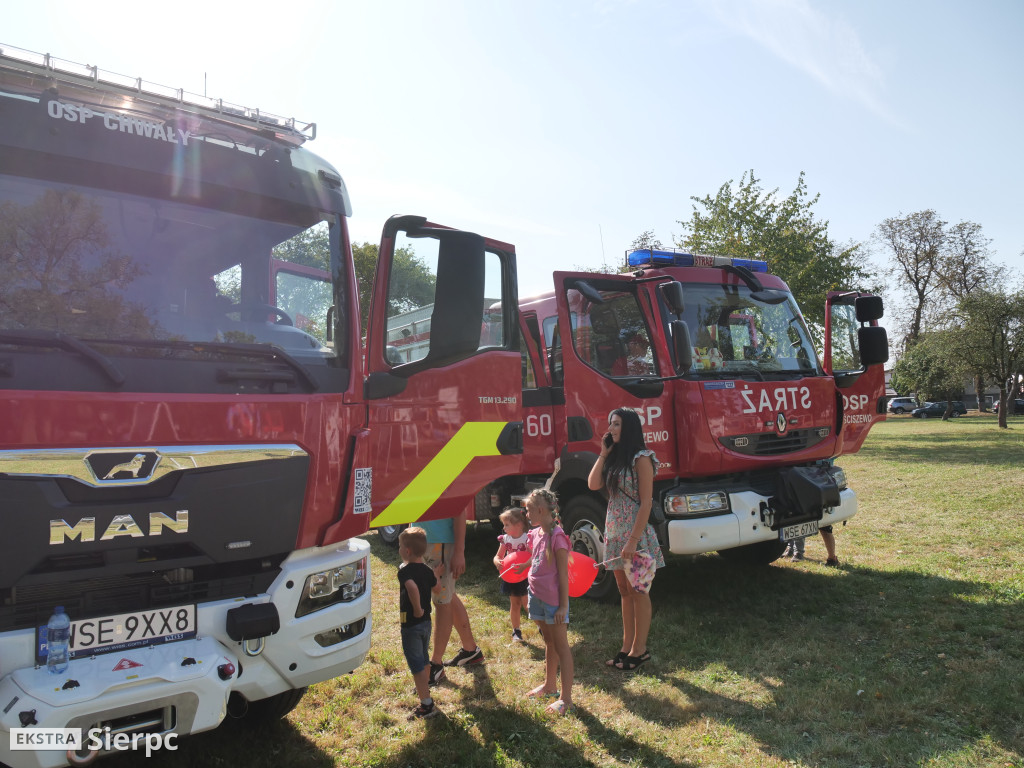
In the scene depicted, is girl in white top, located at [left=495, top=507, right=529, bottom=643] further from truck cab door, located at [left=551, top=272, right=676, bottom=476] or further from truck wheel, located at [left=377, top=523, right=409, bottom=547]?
truck wheel, located at [left=377, top=523, right=409, bottom=547]

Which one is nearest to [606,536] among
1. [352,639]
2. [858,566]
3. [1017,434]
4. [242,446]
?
[352,639]

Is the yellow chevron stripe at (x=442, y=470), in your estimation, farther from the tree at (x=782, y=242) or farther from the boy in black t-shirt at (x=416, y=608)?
the tree at (x=782, y=242)

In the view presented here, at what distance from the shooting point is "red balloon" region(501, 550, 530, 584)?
4502mm

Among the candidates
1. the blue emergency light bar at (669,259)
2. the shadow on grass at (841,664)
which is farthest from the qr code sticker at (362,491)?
the blue emergency light bar at (669,259)

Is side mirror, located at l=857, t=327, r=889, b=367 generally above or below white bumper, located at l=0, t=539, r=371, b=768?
above

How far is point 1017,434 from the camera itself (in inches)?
958

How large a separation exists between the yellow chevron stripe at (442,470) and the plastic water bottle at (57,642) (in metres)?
1.26

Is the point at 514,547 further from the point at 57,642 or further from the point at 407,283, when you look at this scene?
the point at 57,642

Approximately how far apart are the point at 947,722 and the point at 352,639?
306 centimetres

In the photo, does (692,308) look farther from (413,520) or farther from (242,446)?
(242,446)

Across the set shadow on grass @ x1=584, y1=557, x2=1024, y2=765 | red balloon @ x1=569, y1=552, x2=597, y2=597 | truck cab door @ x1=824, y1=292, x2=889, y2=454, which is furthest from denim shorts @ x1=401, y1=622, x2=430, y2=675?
truck cab door @ x1=824, y1=292, x2=889, y2=454

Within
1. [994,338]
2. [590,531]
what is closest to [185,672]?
[590,531]

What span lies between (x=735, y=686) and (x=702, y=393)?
2.12 metres

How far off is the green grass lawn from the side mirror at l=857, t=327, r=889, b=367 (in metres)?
1.99
